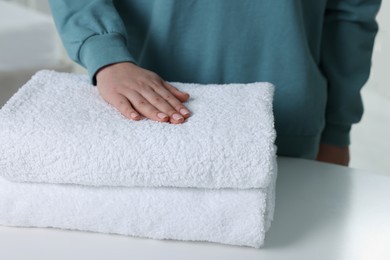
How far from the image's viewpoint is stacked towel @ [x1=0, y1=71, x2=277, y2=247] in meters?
0.55

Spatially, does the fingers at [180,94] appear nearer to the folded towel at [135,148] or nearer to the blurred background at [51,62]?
the folded towel at [135,148]

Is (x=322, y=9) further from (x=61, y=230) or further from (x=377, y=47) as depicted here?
(x=377, y=47)

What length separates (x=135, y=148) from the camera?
548mm

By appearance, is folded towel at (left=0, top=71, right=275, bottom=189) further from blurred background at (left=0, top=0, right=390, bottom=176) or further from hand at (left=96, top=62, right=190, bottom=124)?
blurred background at (left=0, top=0, right=390, bottom=176)

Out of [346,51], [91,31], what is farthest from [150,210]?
[346,51]

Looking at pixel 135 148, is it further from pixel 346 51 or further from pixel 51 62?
pixel 51 62

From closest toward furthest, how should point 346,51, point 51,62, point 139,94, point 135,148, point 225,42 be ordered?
point 135,148 < point 139,94 < point 225,42 < point 346,51 < point 51,62

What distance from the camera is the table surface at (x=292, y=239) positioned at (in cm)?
57

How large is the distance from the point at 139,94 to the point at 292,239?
0.20 meters

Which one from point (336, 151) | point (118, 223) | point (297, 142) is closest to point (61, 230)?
point (118, 223)

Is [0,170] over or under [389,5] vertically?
over

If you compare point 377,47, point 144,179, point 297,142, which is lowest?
point 377,47

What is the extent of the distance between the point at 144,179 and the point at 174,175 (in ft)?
0.08

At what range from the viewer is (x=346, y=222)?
63 centimetres
